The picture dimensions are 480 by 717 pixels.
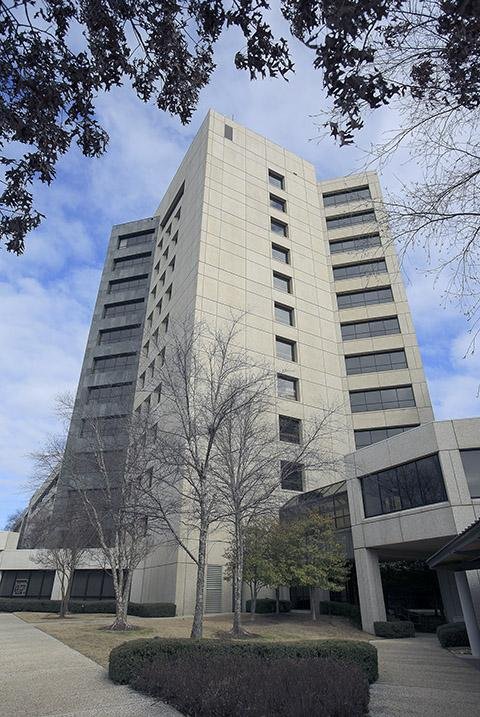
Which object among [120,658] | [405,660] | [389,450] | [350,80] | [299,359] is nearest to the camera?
[350,80]

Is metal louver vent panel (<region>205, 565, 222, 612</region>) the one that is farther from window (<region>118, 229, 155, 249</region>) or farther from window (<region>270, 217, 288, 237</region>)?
window (<region>118, 229, 155, 249</region>)

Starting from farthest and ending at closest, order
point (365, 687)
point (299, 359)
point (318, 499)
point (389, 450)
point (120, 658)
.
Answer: point (299, 359), point (318, 499), point (389, 450), point (120, 658), point (365, 687)

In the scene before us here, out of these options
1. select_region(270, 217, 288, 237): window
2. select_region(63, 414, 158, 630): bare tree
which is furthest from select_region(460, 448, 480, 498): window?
select_region(270, 217, 288, 237): window

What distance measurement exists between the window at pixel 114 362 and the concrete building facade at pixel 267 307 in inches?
4.7

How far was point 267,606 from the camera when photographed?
2359 cm

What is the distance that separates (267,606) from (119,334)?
100ft

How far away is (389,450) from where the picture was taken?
20516 mm

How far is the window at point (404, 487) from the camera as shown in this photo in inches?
719

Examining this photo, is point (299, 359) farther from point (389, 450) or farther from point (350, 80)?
point (350, 80)

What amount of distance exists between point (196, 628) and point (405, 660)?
20.5ft

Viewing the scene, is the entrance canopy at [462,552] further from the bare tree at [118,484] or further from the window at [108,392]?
the window at [108,392]

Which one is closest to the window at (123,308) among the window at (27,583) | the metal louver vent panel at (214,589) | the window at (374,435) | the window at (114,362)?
the window at (114,362)

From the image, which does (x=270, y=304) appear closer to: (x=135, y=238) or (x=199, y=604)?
(x=199, y=604)

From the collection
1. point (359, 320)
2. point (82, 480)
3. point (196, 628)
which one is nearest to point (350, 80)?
point (196, 628)
